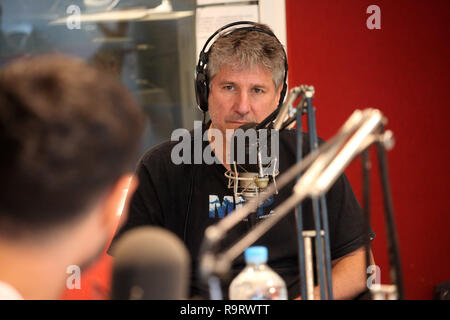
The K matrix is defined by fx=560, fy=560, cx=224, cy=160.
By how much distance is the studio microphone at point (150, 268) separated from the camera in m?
0.67

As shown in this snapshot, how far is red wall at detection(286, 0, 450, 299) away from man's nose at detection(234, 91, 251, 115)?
0.75m

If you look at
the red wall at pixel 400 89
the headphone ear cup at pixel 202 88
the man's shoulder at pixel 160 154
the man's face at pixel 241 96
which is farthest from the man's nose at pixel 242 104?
the red wall at pixel 400 89

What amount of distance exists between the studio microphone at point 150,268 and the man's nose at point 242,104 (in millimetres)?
1078

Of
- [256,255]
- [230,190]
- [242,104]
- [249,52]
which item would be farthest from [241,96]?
[256,255]

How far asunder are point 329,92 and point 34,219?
6.29 ft

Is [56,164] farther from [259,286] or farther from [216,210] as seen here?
[216,210]

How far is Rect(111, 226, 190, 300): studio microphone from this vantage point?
2.21 feet

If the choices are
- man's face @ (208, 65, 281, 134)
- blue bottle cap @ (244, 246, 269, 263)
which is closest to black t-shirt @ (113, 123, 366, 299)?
man's face @ (208, 65, 281, 134)

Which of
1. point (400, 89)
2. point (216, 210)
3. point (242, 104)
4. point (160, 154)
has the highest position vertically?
point (400, 89)

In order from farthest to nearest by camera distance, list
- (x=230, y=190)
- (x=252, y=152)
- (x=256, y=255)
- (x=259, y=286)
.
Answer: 1. (x=230, y=190)
2. (x=252, y=152)
3. (x=259, y=286)
4. (x=256, y=255)

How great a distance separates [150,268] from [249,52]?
1196 mm

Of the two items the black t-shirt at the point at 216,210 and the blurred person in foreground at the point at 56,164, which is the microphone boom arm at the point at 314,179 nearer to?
the blurred person in foreground at the point at 56,164

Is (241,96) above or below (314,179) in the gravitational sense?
above

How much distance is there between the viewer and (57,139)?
25.2 inches
